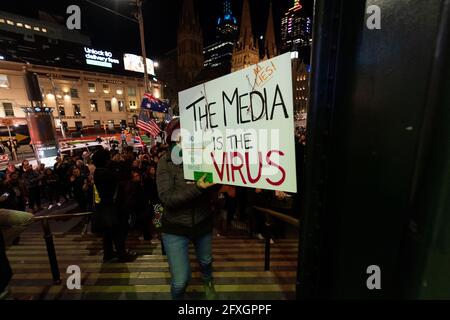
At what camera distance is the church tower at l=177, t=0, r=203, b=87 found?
2596 inches

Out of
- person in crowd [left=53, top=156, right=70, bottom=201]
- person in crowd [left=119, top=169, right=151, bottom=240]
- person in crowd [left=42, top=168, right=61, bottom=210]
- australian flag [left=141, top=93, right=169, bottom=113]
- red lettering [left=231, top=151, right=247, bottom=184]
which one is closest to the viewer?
red lettering [left=231, top=151, right=247, bottom=184]

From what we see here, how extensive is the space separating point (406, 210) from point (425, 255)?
25 cm

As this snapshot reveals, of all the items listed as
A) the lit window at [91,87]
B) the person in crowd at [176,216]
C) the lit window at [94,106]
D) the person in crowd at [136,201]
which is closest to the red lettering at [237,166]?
the person in crowd at [176,216]

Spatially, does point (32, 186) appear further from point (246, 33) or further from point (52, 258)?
point (246, 33)

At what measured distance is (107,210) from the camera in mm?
3777

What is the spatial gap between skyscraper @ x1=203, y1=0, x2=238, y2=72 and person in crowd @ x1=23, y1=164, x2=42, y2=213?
119m

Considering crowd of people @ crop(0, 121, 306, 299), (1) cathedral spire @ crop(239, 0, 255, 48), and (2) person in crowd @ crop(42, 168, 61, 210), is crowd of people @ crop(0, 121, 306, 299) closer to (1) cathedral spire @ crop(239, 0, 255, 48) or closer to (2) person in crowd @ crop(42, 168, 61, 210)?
(2) person in crowd @ crop(42, 168, 61, 210)

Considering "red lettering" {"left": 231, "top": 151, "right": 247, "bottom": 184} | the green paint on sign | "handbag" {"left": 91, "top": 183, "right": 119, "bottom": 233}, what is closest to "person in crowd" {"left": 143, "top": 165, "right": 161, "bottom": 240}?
"handbag" {"left": 91, "top": 183, "right": 119, "bottom": 233}

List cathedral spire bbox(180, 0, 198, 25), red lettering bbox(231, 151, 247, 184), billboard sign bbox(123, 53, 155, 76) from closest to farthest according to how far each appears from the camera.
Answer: red lettering bbox(231, 151, 247, 184) → billboard sign bbox(123, 53, 155, 76) → cathedral spire bbox(180, 0, 198, 25)

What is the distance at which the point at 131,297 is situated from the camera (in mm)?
2783

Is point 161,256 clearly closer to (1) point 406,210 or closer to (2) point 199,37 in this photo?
(1) point 406,210

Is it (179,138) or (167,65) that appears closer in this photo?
(179,138)

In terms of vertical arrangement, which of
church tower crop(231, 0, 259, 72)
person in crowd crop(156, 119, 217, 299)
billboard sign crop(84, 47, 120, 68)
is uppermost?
church tower crop(231, 0, 259, 72)

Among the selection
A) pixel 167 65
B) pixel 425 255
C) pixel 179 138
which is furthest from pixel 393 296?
pixel 167 65
